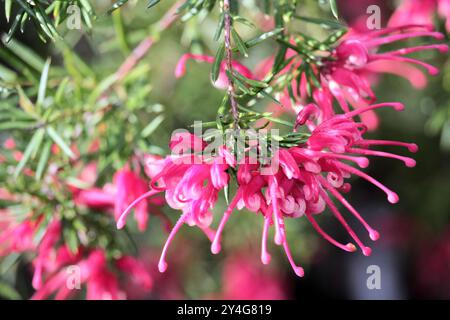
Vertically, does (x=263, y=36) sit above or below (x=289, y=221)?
above

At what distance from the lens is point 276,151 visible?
2.02 ft

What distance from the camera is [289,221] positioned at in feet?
4.66

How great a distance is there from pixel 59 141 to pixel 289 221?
2.27ft

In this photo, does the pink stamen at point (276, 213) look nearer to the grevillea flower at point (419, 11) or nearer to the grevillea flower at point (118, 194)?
the grevillea flower at point (118, 194)

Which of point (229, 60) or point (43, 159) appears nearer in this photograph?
point (229, 60)

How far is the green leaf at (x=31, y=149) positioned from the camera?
34.6 inches

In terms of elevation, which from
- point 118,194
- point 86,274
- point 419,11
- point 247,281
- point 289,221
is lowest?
point 247,281

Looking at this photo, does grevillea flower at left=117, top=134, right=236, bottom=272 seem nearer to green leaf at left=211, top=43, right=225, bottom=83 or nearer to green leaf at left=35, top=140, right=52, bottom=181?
green leaf at left=211, top=43, right=225, bottom=83

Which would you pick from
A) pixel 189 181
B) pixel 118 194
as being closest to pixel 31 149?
pixel 118 194

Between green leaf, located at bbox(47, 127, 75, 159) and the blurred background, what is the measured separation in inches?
10.8

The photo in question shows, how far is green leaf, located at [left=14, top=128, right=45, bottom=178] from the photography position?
2.88 ft

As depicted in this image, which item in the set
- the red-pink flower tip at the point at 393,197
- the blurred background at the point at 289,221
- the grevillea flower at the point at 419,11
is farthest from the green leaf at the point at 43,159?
the grevillea flower at the point at 419,11

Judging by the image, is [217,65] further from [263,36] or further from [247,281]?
[247,281]
